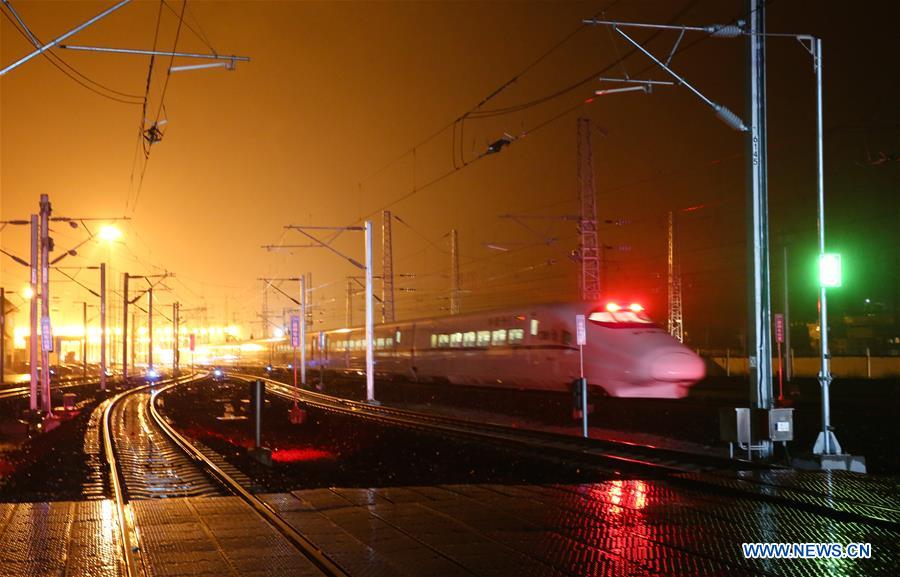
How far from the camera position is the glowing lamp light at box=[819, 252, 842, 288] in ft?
49.3

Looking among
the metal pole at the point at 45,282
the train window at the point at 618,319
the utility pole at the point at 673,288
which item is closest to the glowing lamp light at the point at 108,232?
the metal pole at the point at 45,282

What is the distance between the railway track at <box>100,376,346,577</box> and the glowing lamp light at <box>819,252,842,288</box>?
9.63 m

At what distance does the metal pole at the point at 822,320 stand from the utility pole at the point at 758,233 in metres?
0.82

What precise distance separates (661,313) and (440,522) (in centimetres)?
6436

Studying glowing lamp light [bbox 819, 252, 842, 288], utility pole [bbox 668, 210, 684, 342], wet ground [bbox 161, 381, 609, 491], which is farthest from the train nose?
utility pole [bbox 668, 210, 684, 342]

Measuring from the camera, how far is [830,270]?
15.0 metres

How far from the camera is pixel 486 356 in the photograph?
33.2 meters

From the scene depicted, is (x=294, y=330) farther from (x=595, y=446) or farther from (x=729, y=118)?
(x=729, y=118)

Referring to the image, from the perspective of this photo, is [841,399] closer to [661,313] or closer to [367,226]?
[367,226]

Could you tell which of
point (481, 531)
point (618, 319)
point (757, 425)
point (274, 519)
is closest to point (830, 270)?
point (757, 425)

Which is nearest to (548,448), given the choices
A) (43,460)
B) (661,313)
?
(43,460)

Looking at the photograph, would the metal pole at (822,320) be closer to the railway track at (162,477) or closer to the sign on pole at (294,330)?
the railway track at (162,477)

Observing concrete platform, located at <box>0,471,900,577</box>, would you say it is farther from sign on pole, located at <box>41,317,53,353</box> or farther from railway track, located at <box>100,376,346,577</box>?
sign on pole, located at <box>41,317,53,353</box>

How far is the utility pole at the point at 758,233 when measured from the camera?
15.4 metres
